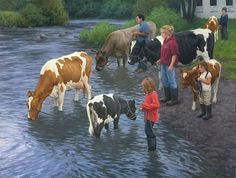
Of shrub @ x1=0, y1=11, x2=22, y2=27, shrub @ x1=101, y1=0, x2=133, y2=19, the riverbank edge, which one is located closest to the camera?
the riverbank edge

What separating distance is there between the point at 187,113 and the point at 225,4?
3790 centimetres

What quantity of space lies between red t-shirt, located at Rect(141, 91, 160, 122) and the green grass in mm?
7751

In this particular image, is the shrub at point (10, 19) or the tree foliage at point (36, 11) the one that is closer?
the shrub at point (10, 19)

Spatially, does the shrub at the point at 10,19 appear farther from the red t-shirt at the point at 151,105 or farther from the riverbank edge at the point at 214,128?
the red t-shirt at the point at 151,105

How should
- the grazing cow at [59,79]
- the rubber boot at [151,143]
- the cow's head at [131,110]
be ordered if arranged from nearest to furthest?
the rubber boot at [151,143] < the cow's head at [131,110] < the grazing cow at [59,79]

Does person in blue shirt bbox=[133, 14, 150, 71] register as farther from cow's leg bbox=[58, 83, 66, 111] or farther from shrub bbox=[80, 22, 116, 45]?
shrub bbox=[80, 22, 116, 45]

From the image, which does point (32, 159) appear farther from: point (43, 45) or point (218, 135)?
point (43, 45)

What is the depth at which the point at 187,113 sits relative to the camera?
13.8 metres

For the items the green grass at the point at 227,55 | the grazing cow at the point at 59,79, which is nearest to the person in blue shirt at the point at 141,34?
the green grass at the point at 227,55

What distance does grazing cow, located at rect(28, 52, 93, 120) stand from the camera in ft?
45.3

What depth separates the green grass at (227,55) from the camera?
62.1ft

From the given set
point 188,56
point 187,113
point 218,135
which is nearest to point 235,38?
point 188,56

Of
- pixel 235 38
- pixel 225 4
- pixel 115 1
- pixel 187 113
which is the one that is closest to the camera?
pixel 187 113

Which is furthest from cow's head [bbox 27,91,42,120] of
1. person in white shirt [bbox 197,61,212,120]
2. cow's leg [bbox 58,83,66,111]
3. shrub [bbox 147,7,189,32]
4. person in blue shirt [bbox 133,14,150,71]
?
shrub [bbox 147,7,189,32]
